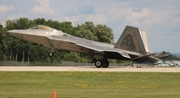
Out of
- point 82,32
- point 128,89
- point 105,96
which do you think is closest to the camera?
point 105,96

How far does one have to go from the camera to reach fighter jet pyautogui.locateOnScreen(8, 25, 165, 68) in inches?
1612

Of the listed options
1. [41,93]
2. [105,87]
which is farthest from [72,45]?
[41,93]

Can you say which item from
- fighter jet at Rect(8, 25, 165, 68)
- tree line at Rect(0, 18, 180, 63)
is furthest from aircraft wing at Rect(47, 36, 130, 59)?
tree line at Rect(0, 18, 180, 63)

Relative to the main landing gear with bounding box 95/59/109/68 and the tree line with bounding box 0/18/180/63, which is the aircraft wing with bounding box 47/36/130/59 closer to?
the main landing gear with bounding box 95/59/109/68

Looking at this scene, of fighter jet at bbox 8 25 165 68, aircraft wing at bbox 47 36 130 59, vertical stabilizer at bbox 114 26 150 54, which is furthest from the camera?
vertical stabilizer at bbox 114 26 150 54

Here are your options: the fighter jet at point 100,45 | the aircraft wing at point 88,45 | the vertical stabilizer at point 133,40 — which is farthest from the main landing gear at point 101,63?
the vertical stabilizer at point 133,40

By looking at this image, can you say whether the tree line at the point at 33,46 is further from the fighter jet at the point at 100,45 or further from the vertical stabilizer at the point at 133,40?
the vertical stabilizer at the point at 133,40

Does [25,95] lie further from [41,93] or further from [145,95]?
[145,95]

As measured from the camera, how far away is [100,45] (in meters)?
42.7

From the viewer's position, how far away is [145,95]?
18.1 metres

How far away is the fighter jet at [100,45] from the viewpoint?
40938mm

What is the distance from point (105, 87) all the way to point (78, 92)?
2.75 meters

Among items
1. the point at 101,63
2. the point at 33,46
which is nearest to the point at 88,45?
the point at 101,63

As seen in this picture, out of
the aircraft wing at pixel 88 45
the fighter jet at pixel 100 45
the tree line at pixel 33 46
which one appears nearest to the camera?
the aircraft wing at pixel 88 45
